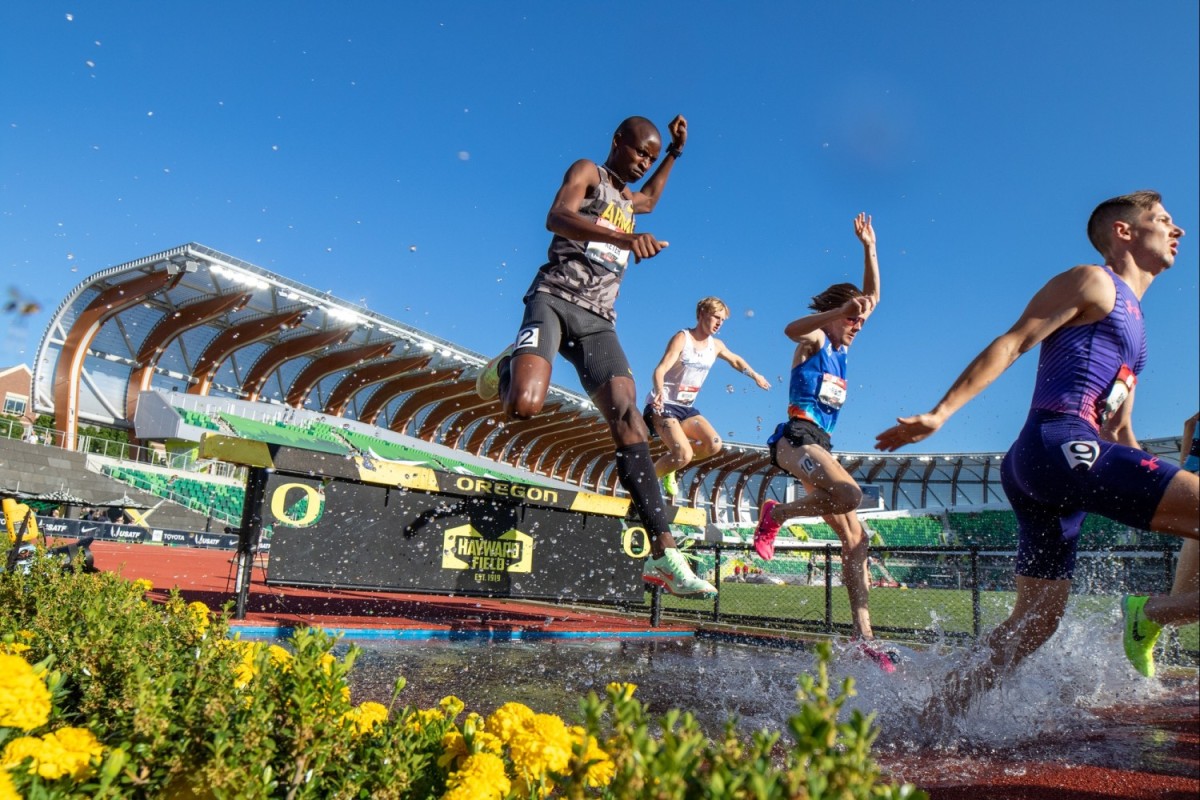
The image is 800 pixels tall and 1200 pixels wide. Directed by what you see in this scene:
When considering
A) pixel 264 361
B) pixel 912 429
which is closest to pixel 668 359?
pixel 912 429

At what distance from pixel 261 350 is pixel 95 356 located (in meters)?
6.80

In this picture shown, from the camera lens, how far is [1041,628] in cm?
268

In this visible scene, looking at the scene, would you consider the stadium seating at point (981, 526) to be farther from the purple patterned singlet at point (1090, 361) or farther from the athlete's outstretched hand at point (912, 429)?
the athlete's outstretched hand at point (912, 429)

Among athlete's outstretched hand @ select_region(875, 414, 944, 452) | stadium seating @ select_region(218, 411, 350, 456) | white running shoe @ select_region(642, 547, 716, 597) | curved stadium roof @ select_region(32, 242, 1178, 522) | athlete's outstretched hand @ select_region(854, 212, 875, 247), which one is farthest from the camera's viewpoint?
stadium seating @ select_region(218, 411, 350, 456)

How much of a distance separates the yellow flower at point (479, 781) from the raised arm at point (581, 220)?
2.06 metres

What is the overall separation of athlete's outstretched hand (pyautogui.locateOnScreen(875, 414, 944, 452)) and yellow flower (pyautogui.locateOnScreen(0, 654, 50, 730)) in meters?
2.24

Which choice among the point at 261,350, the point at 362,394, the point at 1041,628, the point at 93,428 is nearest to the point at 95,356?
the point at 93,428

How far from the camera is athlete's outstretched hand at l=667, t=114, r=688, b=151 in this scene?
439cm

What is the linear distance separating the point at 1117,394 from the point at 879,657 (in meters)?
2.16

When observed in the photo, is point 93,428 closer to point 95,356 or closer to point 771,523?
point 95,356

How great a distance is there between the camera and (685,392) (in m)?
6.30

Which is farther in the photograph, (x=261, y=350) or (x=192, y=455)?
(x=261, y=350)

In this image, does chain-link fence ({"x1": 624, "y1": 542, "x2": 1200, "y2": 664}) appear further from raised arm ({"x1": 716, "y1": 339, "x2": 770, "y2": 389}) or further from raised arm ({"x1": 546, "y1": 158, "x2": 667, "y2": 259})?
raised arm ({"x1": 546, "y1": 158, "x2": 667, "y2": 259})

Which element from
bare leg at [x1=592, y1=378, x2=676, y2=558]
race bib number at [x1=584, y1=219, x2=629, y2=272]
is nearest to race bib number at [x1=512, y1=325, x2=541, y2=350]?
bare leg at [x1=592, y1=378, x2=676, y2=558]
